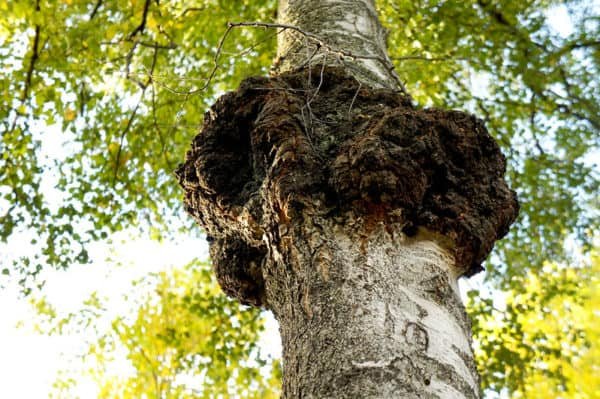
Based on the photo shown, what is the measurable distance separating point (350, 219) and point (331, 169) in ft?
0.55

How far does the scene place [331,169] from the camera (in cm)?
181

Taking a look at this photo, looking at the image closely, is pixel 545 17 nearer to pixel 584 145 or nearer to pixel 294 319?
pixel 584 145

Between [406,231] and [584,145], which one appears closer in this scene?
[406,231]

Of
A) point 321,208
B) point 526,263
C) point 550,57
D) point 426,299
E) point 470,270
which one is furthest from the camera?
point 526,263

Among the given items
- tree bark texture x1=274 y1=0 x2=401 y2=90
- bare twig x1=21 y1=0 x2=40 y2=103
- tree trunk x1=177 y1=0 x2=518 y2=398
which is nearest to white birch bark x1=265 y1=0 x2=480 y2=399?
tree trunk x1=177 y1=0 x2=518 y2=398

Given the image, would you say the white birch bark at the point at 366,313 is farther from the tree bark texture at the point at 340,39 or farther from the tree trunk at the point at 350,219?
the tree bark texture at the point at 340,39

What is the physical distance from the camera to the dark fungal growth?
1.77 metres

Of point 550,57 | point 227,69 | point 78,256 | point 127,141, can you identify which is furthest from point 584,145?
point 78,256

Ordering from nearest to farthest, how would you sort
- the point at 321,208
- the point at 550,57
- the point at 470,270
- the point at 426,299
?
1. the point at 426,299
2. the point at 321,208
3. the point at 470,270
4. the point at 550,57

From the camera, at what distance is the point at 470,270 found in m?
1.96

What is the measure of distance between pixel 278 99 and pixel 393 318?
2.99ft

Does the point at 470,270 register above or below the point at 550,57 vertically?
below

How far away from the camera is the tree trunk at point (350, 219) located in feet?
4.80

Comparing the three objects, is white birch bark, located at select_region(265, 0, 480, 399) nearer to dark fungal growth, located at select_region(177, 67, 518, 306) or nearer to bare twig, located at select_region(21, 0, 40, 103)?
dark fungal growth, located at select_region(177, 67, 518, 306)
